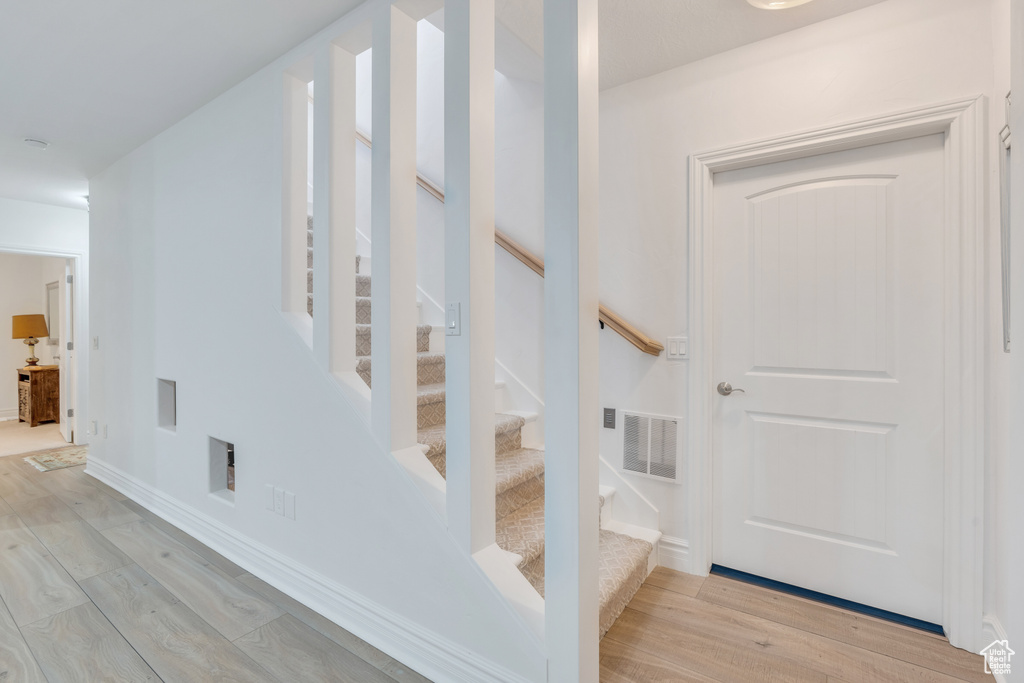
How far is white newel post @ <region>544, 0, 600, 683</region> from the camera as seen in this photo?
1.31m

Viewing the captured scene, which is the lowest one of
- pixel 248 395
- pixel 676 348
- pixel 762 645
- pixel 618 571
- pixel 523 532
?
pixel 762 645

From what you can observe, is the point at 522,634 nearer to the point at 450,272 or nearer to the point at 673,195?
the point at 450,272

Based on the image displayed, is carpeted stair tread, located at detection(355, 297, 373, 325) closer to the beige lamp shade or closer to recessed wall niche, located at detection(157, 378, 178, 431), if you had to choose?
recessed wall niche, located at detection(157, 378, 178, 431)

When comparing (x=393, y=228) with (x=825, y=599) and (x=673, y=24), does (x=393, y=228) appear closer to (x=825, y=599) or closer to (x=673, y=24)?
(x=673, y=24)

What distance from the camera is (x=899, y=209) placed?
186cm

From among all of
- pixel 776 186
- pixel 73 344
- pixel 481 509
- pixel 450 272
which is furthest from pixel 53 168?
pixel 776 186

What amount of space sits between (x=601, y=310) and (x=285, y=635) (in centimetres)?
184

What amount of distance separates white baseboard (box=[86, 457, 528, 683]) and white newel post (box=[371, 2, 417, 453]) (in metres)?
0.64

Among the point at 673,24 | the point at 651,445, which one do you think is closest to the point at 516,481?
the point at 651,445

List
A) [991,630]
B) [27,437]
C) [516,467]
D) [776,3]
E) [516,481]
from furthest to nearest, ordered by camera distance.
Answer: [27,437] < [516,467] < [516,481] < [776,3] < [991,630]

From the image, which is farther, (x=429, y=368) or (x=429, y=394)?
(x=429, y=368)

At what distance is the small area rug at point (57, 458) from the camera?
4.06m

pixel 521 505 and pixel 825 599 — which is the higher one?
pixel 521 505

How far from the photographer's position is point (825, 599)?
201cm
